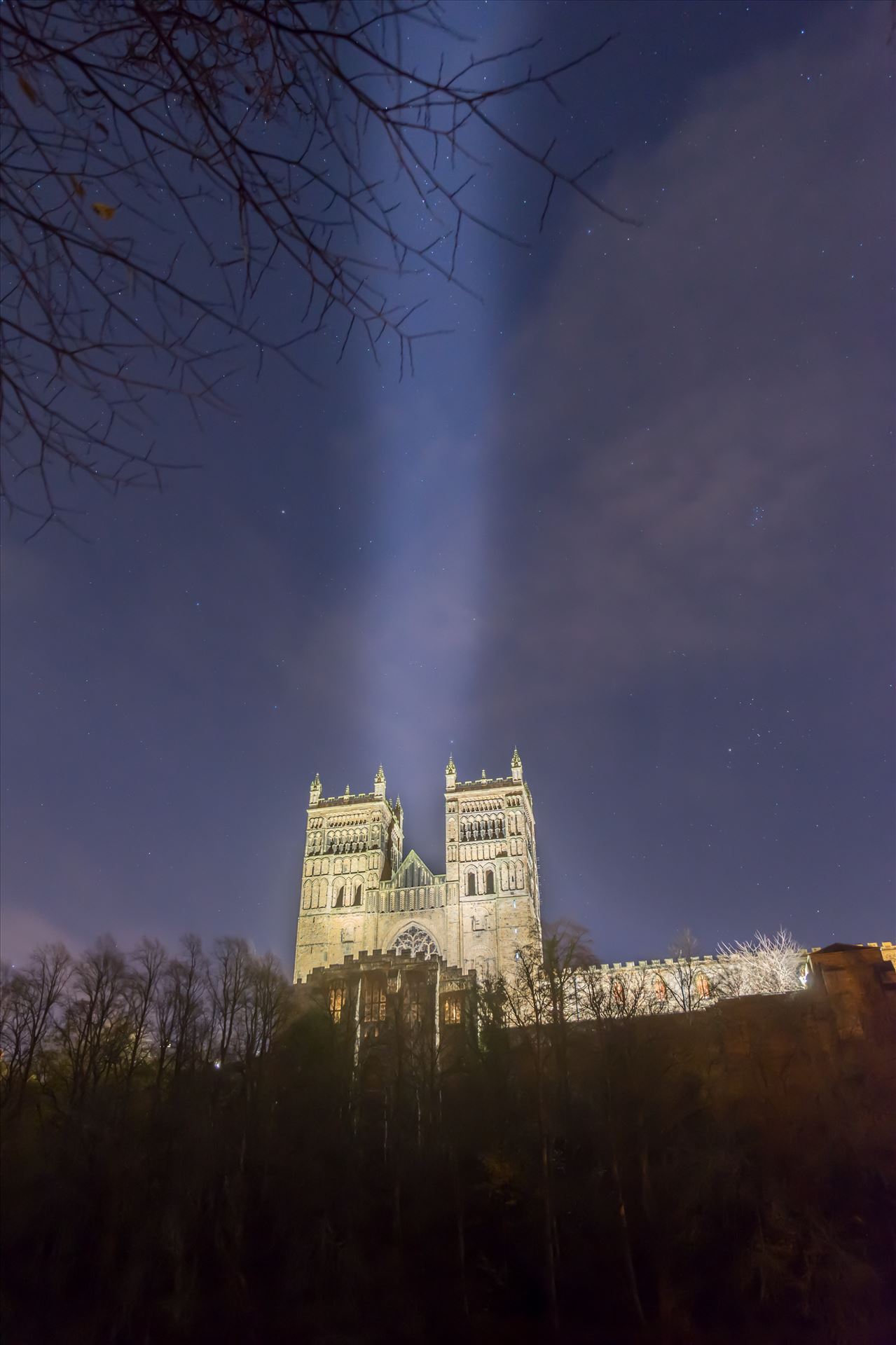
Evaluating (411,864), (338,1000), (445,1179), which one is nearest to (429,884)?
(411,864)

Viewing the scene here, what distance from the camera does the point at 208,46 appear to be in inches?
119

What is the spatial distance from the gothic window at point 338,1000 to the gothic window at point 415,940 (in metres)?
19.1

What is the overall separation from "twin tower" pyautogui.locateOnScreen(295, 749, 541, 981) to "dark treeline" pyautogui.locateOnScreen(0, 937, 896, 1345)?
27.0 meters

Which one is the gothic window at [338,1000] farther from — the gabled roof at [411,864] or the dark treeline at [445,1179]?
the gabled roof at [411,864]

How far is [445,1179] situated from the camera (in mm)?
28062

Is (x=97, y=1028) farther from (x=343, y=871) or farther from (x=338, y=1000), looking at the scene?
(x=343, y=871)

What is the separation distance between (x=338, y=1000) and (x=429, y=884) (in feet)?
78.8

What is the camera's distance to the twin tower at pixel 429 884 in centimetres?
6253

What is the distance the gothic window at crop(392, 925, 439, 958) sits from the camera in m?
62.1

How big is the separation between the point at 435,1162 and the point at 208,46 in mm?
31892

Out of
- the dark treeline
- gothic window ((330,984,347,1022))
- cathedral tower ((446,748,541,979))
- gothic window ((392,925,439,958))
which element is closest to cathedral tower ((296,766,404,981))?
gothic window ((392,925,439,958))

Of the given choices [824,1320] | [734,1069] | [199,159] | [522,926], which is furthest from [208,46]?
[522,926]

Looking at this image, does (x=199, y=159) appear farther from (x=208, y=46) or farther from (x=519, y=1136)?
(x=519, y=1136)

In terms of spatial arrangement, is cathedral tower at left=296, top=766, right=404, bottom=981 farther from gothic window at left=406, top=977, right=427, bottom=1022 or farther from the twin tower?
gothic window at left=406, top=977, right=427, bottom=1022
